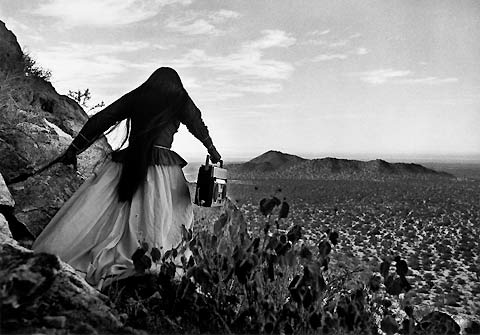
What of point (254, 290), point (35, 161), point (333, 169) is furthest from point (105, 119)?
point (333, 169)

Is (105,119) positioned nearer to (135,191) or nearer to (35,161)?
(135,191)

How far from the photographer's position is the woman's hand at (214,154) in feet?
16.5

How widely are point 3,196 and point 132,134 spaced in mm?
1318

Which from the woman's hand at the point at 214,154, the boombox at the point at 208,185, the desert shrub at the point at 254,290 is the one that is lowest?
the desert shrub at the point at 254,290

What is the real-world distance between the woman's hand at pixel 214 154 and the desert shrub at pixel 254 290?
1.30 m

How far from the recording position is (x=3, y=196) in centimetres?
496

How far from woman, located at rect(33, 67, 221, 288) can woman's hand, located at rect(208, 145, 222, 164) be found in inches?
4.9

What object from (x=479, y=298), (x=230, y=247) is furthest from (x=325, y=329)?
(x=479, y=298)

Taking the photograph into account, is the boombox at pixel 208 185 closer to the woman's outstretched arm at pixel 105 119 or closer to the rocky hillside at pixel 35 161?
the woman's outstretched arm at pixel 105 119

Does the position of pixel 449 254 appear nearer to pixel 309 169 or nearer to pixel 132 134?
pixel 132 134

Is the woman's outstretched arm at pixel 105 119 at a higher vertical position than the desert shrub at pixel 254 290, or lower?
higher

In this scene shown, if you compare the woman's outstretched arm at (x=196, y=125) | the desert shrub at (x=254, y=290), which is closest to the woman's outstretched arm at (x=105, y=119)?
the woman's outstretched arm at (x=196, y=125)

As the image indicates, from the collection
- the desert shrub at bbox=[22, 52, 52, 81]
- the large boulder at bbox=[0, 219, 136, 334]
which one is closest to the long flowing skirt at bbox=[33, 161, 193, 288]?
the large boulder at bbox=[0, 219, 136, 334]

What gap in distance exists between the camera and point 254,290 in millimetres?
3426
